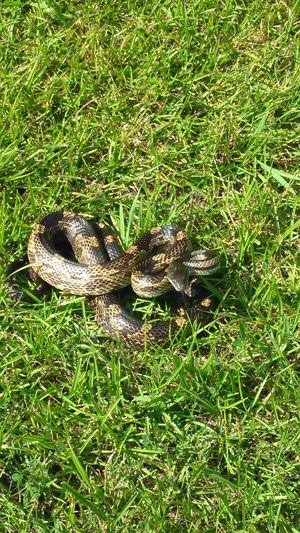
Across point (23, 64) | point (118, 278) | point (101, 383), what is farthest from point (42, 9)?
point (101, 383)

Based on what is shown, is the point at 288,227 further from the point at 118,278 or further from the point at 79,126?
the point at 79,126

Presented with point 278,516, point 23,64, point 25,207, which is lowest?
point 278,516

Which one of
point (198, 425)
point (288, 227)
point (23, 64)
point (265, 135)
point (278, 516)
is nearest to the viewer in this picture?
point (278, 516)

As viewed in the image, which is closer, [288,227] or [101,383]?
[101,383]

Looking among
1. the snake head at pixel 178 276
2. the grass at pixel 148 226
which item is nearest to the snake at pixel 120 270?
the snake head at pixel 178 276

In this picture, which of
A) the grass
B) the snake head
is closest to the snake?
the snake head

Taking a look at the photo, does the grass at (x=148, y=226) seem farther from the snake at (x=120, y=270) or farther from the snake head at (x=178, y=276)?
the snake head at (x=178, y=276)
